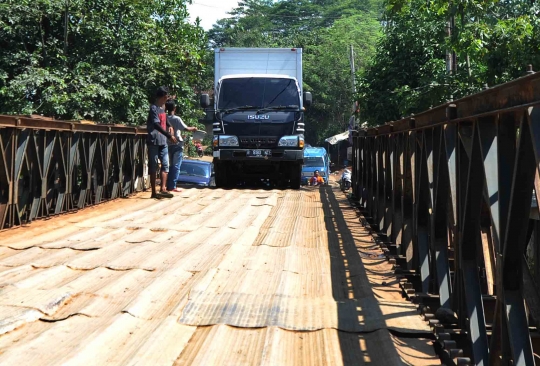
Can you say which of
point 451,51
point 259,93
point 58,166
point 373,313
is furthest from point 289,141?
point 373,313

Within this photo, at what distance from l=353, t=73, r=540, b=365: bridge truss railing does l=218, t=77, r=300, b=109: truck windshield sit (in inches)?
327

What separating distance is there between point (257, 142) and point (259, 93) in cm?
102

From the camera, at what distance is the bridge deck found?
3.86m

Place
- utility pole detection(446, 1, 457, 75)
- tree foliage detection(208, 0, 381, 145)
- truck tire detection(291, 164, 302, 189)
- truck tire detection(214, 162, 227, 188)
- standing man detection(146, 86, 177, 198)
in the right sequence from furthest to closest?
tree foliage detection(208, 0, 381, 145)
truck tire detection(214, 162, 227, 188)
truck tire detection(291, 164, 302, 189)
utility pole detection(446, 1, 457, 75)
standing man detection(146, 86, 177, 198)

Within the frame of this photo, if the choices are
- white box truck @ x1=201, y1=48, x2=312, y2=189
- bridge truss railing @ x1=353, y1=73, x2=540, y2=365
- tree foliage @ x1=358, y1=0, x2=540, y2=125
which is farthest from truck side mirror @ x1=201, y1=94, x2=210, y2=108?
bridge truss railing @ x1=353, y1=73, x2=540, y2=365

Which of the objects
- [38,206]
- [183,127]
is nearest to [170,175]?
[183,127]

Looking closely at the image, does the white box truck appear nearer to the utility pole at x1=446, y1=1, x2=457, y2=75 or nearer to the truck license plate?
the truck license plate

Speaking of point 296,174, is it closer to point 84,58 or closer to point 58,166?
point 58,166

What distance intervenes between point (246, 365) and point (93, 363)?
73cm

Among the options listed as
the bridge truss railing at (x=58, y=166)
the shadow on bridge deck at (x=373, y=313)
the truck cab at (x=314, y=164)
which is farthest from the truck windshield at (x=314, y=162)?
the shadow on bridge deck at (x=373, y=313)

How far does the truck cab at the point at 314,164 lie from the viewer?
34.9 meters

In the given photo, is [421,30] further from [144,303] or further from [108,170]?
[144,303]

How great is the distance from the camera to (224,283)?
5.43 metres

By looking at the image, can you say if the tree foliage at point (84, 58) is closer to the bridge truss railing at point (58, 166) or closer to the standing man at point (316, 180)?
the bridge truss railing at point (58, 166)
